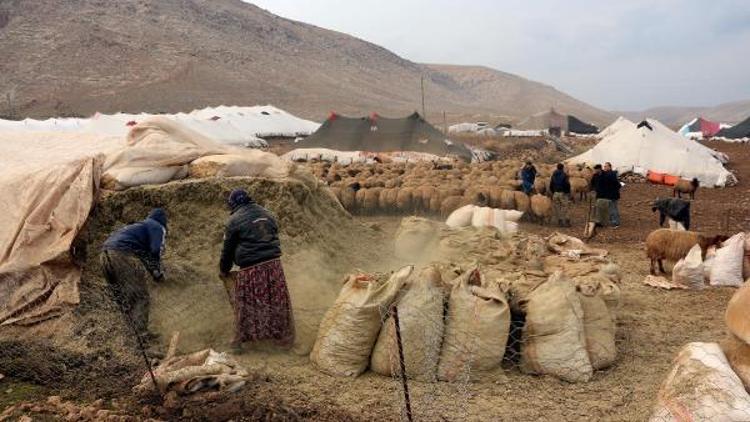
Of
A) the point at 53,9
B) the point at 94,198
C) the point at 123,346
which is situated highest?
the point at 53,9

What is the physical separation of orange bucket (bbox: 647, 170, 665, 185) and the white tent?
1.24 feet

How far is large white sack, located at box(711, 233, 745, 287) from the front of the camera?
6938 mm

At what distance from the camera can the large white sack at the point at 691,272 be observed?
695cm

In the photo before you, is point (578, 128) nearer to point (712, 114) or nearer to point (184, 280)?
point (184, 280)

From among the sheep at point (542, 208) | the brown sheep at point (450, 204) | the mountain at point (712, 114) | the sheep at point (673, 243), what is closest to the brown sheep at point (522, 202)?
the sheep at point (542, 208)

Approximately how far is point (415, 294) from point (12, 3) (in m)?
75.0

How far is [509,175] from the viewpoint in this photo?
565 inches

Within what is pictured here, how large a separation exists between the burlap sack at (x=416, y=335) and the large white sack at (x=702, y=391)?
176 centimetres

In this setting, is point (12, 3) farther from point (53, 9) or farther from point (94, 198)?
point (94, 198)

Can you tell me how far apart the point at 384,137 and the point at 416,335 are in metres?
19.0

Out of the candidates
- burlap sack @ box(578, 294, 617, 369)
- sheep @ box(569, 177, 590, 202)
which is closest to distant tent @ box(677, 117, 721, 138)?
sheep @ box(569, 177, 590, 202)

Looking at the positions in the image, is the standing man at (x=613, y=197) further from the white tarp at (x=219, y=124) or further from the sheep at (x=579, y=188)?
the white tarp at (x=219, y=124)

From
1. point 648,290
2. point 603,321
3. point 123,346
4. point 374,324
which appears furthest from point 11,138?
point 648,290

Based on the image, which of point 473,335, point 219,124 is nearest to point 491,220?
point 473,335
